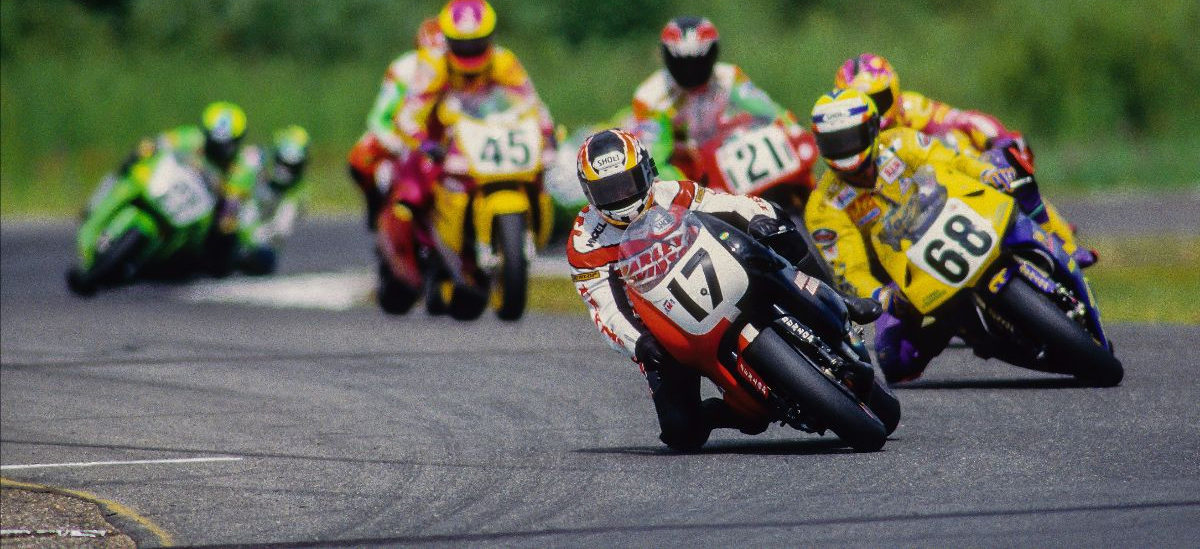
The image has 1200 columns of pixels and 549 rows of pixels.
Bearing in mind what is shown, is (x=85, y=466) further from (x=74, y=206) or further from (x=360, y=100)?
(x=360, y=100)

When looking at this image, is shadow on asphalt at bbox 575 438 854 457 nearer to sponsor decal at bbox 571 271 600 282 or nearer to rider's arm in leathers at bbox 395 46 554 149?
sponsor decal at bbox 571 271 600 282

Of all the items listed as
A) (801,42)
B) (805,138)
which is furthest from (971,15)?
(805,138)

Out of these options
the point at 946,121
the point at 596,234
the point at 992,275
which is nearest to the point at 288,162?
the point at 946,121

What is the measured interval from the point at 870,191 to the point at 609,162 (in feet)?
7.12

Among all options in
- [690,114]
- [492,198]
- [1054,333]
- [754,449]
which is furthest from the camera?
[492,198]

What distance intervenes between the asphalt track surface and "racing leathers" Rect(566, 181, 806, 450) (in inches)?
5.9

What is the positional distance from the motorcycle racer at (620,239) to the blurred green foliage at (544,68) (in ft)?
76.2

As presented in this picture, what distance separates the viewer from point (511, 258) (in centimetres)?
1373

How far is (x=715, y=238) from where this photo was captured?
8344 millimetres

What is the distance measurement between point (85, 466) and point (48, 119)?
28.0 meters

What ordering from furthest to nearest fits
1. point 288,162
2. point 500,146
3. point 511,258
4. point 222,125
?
point 288,162 < point 222,125 < point 500,146 < point 511,258

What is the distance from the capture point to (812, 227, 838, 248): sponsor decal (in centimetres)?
1025

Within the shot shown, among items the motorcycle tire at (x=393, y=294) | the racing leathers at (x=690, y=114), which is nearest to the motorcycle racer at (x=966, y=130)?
the racing leathers at (x=690, y=114)

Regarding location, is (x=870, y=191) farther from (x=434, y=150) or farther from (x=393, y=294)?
(x=393, y=294)
